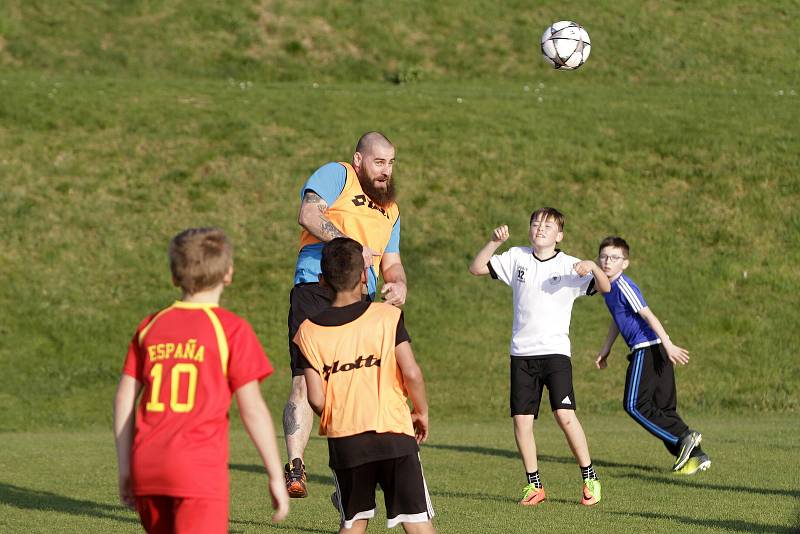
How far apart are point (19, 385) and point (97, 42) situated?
49.2ft

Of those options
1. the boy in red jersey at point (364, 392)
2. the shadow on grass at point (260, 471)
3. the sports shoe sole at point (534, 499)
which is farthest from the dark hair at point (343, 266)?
the shadow on grass at point (260, 471)

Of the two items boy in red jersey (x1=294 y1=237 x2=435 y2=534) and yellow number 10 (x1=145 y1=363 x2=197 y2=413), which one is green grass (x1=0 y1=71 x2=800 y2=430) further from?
yellow number 10 (x1=145 y1=363 x2=197 y2=413)

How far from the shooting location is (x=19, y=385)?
16.8 m

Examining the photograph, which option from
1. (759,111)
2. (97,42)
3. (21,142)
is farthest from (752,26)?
(21,142)

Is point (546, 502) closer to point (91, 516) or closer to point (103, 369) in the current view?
point (91, 516)

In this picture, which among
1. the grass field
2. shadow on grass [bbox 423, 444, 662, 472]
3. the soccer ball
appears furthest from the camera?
the soccer ball

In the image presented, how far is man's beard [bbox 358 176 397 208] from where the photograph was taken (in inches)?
313

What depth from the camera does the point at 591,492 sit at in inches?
324

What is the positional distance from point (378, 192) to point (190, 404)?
381cm

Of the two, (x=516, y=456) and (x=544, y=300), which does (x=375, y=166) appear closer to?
(x=544, y=300)

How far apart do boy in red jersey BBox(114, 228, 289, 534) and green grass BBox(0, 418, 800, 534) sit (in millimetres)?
3053

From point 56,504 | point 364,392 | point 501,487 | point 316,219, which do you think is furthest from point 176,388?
point 501,487

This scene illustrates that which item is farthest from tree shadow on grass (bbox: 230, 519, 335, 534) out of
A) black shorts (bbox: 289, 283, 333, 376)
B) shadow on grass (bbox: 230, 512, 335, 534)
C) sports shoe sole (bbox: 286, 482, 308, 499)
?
black shorts (bbox: 289, 283, 333, 376)

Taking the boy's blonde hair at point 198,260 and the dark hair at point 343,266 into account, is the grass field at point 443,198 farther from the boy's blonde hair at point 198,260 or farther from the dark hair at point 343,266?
the boy's blonde hair at point 198,260
